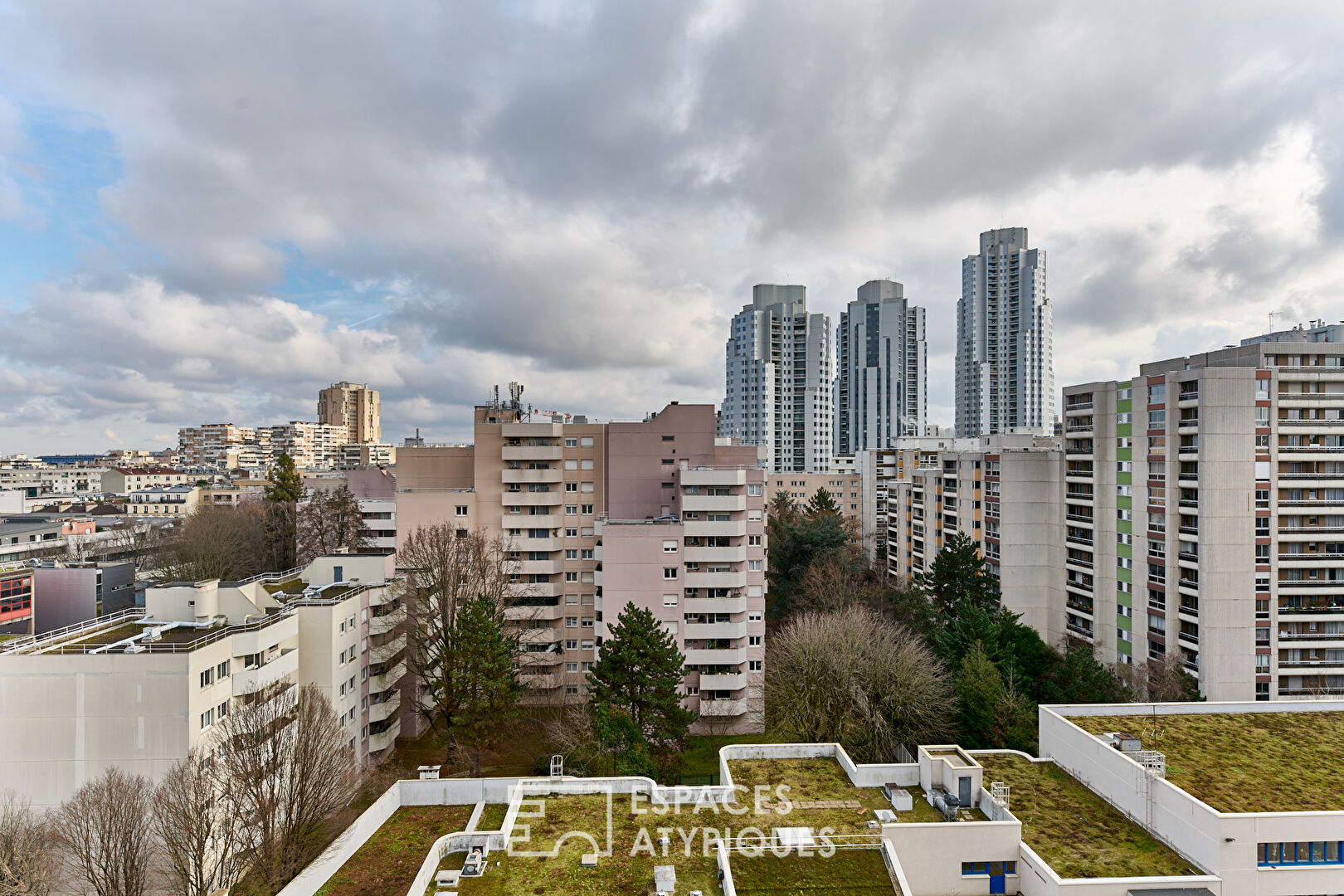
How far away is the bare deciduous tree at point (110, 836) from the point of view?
1725cm

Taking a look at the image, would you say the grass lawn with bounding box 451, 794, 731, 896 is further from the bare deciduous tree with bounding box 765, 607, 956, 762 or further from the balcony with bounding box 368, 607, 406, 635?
the balcony with bounding box 368, 607, 406, 635

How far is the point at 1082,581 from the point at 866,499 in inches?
1635

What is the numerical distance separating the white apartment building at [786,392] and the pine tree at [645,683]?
3513 inches

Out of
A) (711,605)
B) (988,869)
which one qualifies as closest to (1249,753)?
(988,869)

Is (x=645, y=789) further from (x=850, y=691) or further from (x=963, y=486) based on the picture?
(x=963, y=486)

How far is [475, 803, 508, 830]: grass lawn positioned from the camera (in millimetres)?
19438

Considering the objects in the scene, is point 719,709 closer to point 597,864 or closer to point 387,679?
point 387,679

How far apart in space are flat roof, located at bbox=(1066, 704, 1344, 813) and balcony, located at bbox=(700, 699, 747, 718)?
16.4 meters

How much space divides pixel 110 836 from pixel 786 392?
110 metres

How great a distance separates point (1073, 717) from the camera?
24516 mm

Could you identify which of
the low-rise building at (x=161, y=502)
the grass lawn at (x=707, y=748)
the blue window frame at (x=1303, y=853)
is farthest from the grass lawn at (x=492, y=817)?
the low-rise building at (x=161, y=502)

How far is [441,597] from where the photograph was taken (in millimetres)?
32062

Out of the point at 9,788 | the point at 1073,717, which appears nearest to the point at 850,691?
the point at 1073,717

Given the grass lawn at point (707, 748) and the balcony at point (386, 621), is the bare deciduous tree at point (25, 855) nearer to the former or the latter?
the balcony at point (386, 621)
